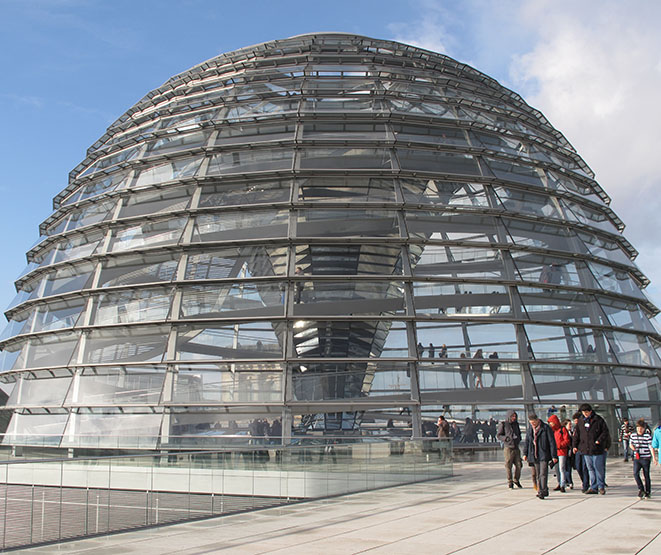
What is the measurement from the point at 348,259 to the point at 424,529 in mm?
12104

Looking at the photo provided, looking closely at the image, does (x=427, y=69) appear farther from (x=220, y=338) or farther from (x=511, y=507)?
(x=511, y=507)

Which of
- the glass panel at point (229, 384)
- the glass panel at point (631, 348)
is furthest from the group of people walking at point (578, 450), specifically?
the glass panel at point (631, 348)

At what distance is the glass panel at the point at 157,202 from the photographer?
816 inches

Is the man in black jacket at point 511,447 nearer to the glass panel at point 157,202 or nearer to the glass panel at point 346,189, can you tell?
the glass panel at point 346,189

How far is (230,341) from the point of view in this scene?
18.0 meters

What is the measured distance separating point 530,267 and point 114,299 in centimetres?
1211

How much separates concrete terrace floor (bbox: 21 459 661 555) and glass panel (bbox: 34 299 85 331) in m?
11.5

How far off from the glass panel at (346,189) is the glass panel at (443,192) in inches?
23.3

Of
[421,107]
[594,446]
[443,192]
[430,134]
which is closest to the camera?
[594,446]

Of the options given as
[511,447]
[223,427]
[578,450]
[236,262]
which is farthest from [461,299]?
[223,427]

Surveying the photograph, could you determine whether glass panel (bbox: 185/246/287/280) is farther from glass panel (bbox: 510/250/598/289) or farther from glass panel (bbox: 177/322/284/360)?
glass panel (bbox: 510/250/598/289)

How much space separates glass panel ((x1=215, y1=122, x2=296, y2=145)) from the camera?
21.5 meters

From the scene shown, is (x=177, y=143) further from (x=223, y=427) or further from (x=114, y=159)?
(x=223, y=427)

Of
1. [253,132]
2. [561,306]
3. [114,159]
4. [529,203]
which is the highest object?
[114,159]
